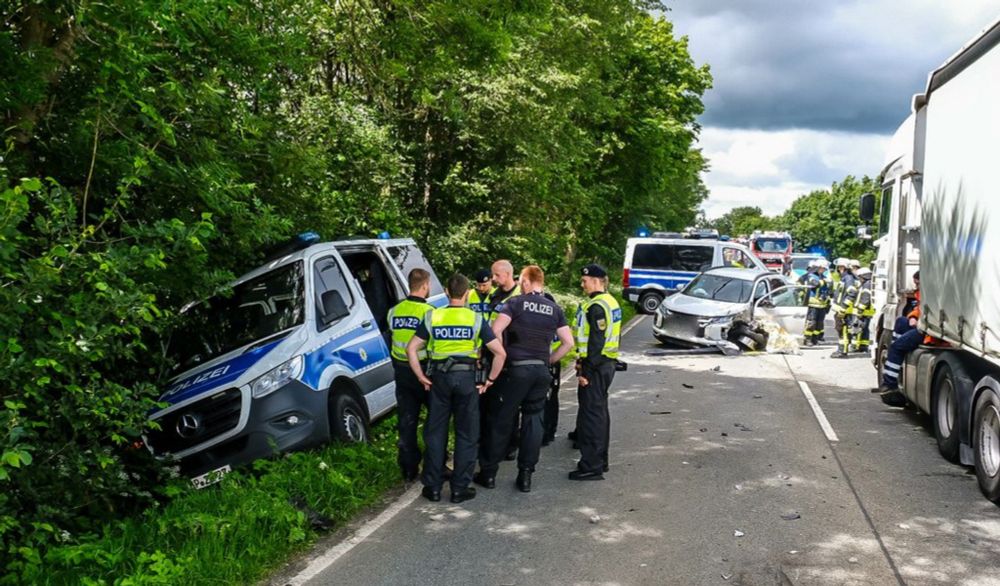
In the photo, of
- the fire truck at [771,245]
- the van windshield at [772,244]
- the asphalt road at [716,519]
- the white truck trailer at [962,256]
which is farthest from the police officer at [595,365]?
the van windshield at [772,244]

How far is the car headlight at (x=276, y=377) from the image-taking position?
23.0 ft

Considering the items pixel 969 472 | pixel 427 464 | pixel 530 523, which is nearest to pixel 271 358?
pixel 427 464

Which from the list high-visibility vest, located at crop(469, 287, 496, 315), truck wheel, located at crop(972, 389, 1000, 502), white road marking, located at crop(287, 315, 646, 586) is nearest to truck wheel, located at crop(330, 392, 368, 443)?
white road marking, located at crop(287, 315, 646, 586)

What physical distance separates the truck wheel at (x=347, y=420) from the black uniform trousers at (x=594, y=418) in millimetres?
2008

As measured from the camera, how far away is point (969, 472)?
7750 millimetres

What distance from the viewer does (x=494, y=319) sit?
7.51m

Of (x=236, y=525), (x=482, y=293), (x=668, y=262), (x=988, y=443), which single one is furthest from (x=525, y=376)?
(x=668, y=262)

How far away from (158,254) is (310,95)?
25.0 feet

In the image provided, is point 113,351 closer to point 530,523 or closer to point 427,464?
point 427,464

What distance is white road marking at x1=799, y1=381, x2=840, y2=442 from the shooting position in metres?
9.24

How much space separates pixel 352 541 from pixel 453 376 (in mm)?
1507

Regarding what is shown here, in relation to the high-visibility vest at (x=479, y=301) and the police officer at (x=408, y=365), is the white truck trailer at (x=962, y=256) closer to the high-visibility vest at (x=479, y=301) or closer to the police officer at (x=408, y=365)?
the high-visibility vest at (x=479, y=301)

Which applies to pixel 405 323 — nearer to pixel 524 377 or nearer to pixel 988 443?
pixel 524 377

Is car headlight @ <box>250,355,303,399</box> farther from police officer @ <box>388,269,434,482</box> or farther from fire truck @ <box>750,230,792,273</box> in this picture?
fire truck @ <box>750,230,792,273</box>
